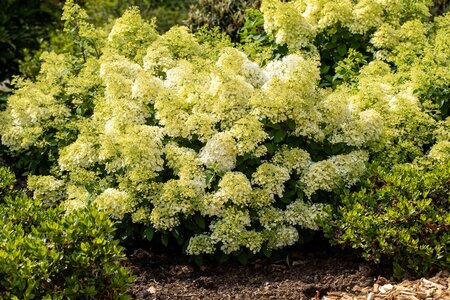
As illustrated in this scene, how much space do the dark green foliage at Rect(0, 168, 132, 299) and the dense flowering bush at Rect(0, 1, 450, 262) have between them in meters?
0.74

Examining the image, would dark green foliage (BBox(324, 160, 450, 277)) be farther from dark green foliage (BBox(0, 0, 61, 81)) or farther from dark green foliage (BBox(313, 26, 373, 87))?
dark green foliage (BBox(0, 0, 61, 81))

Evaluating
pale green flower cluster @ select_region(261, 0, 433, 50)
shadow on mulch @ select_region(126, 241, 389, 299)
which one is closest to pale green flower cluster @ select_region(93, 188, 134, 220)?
shadow on mulch @ select_region(126, 241, 389, 299)

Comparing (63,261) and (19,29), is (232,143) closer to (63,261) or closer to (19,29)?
(63,261)

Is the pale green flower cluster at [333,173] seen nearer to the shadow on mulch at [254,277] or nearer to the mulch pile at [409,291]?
the shadow on mulch at [254,277]

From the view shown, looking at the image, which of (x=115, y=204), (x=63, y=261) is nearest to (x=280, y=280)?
(x=115, y=204)

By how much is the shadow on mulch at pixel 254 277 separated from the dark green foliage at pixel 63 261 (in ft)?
2.08

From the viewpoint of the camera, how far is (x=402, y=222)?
174 inches

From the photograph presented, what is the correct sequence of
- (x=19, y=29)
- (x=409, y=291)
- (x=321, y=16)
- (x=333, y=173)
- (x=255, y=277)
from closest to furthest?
(x=409, y=291)
(x=255, y=277)
(x=333, y=173)
(x=321, y=16)
(x=19, y=29)

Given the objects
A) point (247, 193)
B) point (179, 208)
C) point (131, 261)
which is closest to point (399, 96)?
point (247, 193)

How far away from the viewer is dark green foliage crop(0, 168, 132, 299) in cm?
349

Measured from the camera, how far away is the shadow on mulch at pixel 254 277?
4328mm

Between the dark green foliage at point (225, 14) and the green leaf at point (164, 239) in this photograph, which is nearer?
the green leaf at point (164, 239)

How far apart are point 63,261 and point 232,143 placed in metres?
1.45

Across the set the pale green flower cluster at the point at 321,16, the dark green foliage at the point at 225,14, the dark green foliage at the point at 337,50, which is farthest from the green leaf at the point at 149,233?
the dark green foliage at the point at 225,14
